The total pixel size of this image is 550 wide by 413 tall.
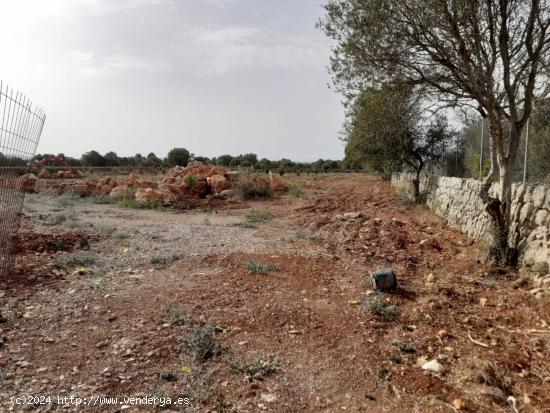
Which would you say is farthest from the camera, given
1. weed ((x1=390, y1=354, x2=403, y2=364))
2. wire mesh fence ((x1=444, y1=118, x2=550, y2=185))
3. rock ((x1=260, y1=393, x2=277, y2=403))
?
wire mesh fence ((x1=444, y1=118, x2=550, y2=185))

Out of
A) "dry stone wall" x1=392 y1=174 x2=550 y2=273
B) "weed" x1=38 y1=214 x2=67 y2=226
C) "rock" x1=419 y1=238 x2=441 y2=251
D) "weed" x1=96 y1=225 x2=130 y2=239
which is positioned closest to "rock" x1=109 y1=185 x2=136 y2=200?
"weed" x1=38 y1=214 x2=67 y2=226

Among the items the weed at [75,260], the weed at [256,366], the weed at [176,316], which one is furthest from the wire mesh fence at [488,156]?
the weed at [75,260]

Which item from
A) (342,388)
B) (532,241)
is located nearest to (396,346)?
(342,388)

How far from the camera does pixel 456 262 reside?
→ 6188 mm

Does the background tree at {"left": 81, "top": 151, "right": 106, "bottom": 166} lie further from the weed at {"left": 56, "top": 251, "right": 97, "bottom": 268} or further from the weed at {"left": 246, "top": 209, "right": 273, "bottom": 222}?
the weed at {"left": 56, "top": 251, "right": 97, "bottom": 268}

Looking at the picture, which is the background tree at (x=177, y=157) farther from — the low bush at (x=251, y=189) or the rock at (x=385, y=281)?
the rock at (x=385, y=281)

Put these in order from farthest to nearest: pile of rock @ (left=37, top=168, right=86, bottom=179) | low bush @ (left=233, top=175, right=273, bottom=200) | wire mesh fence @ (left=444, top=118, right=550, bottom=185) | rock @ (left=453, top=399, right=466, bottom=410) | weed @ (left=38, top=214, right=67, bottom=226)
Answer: pile of rock @ (left=37, top=168, right=86, bottom=179), low bush @ (left=233, top=175, right=273, bottom=200), weed @ (left=38, top=214, right=67, bottom=226), wire mesh fence @ (left=444, top=118, right=550, bottom=185), rock @ (left=453, top=399, right=466, bottom=410)

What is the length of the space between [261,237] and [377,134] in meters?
6.75

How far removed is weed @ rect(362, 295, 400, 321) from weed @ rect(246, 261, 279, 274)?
66.4 inches

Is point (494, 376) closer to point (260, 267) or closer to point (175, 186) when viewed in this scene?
point (260, 267)

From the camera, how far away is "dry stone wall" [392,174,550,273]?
5.14m

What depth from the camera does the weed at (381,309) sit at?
4229 mm

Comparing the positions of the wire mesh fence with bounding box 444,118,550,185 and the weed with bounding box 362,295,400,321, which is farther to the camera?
the wire mesh fence with bounding box 444,118,550,185

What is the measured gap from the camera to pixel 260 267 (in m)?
5.83
